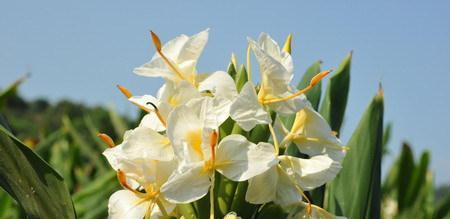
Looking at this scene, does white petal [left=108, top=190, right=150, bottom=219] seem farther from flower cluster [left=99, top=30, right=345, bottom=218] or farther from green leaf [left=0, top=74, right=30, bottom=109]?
green leaf [left=0, top=74, right=30, bottom=109]

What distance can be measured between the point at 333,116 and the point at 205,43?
34cm

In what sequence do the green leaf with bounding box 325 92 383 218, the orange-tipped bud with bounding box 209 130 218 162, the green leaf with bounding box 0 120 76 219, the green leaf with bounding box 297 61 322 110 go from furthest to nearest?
1. the green leaf with bounding box 297 61 322 110
2. the green leaf with bounding box 325 92 383 218
3. the green leaf with bounding box 0 120 76 219
4. the orange-tipped bud with bounding box 209 130 218 162

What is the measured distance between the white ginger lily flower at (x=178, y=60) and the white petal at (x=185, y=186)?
0.15m

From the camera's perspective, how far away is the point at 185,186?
70cm

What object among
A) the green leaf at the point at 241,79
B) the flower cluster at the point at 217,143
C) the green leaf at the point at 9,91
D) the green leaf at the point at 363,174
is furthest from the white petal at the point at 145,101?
the green leaf at the point at 9,91

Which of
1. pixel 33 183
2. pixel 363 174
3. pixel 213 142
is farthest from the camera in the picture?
pixel 363 174

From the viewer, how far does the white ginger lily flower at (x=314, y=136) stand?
30.6 inches

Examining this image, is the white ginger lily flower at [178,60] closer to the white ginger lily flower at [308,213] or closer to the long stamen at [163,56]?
the long stamen at [163,56]

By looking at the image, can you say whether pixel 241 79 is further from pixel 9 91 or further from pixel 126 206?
pixel 9 91

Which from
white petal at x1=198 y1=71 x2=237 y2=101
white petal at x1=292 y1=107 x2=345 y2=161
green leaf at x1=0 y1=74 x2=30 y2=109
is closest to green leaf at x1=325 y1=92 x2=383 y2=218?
white petal at x1=292 y1=107 x2=345 y2=161

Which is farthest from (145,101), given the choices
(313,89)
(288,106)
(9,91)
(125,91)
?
(9,91)

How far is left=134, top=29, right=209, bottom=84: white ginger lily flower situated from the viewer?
0.80 m

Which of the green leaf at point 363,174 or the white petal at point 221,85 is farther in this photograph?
the green leaf at point 363,174

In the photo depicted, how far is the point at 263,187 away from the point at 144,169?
14 cm
